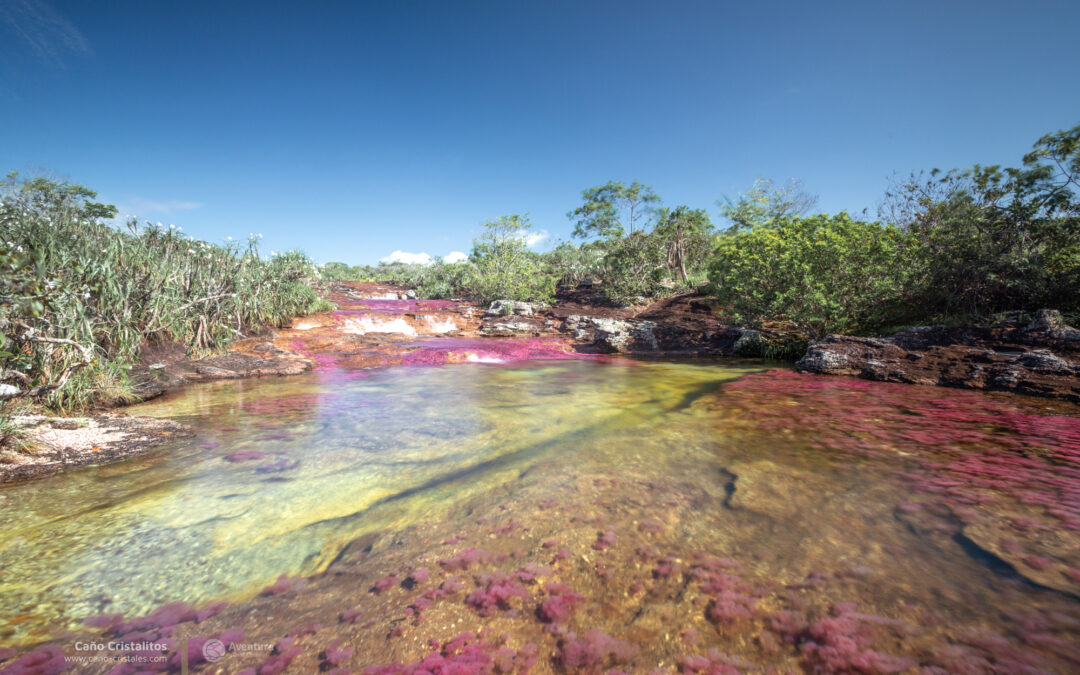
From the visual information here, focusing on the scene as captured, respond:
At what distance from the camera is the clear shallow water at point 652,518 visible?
1.99 metres

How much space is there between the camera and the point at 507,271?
27188 mm

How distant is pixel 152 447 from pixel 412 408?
10.7ft

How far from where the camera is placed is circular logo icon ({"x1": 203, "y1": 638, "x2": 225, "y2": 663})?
1818mm

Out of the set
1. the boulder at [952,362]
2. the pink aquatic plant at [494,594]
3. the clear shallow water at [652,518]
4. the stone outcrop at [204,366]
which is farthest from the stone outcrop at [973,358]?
the stone outcrop at [204,366]

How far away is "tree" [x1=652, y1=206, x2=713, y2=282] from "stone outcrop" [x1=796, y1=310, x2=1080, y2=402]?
17824mm

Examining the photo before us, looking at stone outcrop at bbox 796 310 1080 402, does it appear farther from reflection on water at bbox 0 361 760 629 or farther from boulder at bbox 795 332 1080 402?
reflection on water at bbox 0 361 760 629

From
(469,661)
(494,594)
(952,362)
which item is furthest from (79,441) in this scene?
(952,362)

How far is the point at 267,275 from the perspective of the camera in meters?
14.0

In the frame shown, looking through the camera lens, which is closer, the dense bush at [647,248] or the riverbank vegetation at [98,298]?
the riverbank vegetation at [98,298]

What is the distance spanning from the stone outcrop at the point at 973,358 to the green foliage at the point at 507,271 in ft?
58.8

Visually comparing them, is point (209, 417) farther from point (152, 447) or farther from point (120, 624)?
point (120, 624)

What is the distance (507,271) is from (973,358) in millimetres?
22898

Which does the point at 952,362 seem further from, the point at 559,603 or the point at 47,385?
the point at 47,385

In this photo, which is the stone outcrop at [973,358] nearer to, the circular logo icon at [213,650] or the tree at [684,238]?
the circular logo icon at [213,650]
